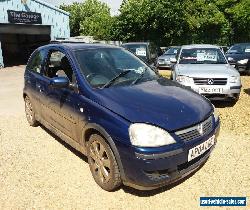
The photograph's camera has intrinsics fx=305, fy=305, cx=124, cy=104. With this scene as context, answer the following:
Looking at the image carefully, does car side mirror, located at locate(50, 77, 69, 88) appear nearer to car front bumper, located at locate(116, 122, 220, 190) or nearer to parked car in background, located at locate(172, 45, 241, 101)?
car front bumper, located at locate(116, 122, 220, 190)

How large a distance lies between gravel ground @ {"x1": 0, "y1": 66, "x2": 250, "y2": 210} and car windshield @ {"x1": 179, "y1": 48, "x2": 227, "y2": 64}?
8.69ft

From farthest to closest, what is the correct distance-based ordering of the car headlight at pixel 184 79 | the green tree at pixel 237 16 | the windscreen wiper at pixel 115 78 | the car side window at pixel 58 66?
1. the green tree at pixel 237 16
2. the car headlight at pixel 184 79
3. the car side window at pixel 58 66
4. the windscreen wiper at pixel 115 78

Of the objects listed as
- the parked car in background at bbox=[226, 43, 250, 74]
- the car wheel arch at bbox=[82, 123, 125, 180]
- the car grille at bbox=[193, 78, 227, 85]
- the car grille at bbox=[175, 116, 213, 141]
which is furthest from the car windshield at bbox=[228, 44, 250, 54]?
the car wheel arch at bbox=[82, 123, 125, 180]

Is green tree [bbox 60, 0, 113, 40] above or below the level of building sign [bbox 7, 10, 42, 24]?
above

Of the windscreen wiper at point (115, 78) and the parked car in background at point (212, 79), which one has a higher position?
the windscreen wiper at point (115, 78)

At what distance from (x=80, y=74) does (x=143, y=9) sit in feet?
82.7

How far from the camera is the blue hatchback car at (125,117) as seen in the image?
328 cm

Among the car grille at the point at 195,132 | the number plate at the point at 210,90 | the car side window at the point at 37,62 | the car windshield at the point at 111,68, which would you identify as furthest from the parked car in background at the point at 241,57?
the car grille at the point at 195,132

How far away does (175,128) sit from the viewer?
3.33m

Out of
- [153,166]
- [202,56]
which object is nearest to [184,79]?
[202,56]

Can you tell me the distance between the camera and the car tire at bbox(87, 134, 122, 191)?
3.56m

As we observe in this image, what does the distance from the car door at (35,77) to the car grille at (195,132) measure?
9.80 feet

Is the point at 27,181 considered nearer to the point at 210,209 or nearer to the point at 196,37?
the point at 210,209

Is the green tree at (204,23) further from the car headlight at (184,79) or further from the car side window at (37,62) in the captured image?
the car side window at (37,62)
